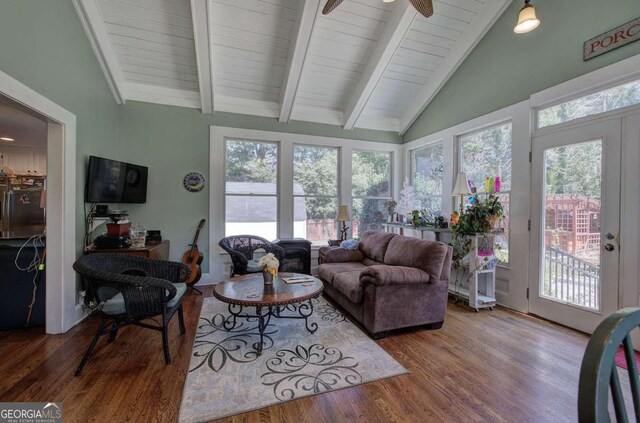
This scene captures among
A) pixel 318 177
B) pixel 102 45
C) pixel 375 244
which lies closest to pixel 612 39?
pixel 375 244

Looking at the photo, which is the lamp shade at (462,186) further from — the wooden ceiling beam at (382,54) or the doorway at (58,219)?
the doorway at (58,219)

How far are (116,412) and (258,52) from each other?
13.5ft

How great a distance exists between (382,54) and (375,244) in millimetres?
2604

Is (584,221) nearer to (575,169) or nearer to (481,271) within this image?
(575,169)

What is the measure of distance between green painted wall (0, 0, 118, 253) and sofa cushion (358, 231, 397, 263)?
3.53 metres

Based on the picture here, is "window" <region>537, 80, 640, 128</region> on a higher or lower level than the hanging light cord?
higher

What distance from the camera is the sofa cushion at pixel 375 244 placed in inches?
152

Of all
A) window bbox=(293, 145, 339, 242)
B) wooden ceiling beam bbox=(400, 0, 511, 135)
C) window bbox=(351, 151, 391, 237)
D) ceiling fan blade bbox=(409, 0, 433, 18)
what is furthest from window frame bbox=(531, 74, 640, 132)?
window bbox=(293, 145, 339, 242)

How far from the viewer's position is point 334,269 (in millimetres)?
3709

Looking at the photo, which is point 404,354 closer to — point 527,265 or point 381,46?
point 527,265

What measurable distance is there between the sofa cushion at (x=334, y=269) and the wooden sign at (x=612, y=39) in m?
3.28

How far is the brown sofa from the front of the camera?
8.98ft

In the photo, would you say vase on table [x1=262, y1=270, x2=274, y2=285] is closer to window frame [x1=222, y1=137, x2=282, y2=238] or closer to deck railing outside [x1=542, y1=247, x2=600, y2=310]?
window frame [x1=222, y1=137, x2=282, y2=238]

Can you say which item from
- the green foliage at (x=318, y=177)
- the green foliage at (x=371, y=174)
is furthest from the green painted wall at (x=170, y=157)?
the green foliage at (x=371, y=174)
